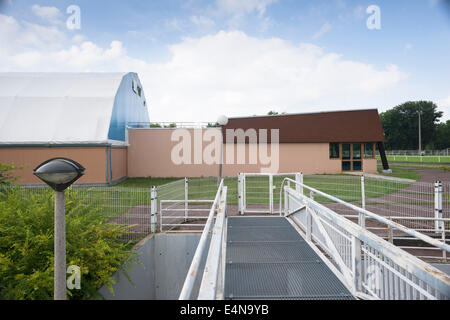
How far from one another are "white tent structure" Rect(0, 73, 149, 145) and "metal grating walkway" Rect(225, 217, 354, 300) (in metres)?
13.5

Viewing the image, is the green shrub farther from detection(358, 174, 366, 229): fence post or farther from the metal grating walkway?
detection(358, 174, 366, 229): fence post

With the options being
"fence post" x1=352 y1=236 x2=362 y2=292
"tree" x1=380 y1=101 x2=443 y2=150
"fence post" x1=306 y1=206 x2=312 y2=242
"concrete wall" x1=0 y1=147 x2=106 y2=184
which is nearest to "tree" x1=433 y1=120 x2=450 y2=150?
"tree" x1=380 y1=101 x2=443 y2=150

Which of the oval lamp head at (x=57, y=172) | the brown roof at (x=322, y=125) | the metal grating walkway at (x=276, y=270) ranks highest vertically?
the brown roof at (x=322, y=125)

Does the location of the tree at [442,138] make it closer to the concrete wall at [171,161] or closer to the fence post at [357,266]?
the concrete wall at [171,161]

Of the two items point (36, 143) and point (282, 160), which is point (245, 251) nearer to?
point (36, 143)

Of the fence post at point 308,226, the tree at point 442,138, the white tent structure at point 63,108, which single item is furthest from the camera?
the tree at point 442,138

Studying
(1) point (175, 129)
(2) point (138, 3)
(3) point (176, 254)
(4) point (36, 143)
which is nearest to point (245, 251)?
(3) point (176, 254)

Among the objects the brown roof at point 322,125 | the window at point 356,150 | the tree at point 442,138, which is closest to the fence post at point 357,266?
the brown roof at point 322,125

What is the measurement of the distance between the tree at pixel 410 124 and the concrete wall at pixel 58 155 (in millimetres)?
74944

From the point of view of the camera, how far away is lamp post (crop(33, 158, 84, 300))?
2062 millimetres

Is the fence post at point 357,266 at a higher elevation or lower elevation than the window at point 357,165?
lower

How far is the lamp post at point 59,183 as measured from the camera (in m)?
2.06

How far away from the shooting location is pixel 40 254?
4.02 meters

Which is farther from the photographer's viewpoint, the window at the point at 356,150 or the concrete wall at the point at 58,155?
the window at the point at 356,150
